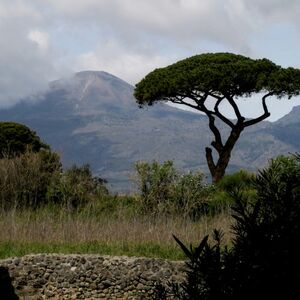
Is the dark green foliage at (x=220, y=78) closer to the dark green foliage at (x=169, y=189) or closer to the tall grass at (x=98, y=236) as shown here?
the dark green foliage at (x=169, y=189)

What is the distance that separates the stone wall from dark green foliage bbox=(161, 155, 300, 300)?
9758 millimetres

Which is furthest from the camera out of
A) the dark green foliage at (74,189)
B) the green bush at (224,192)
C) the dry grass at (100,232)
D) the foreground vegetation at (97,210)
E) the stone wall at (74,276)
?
the dark green foliage at (74,189)

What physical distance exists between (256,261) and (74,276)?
10297 millimetres

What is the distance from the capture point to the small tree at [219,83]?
102 ft

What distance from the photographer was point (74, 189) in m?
20.2

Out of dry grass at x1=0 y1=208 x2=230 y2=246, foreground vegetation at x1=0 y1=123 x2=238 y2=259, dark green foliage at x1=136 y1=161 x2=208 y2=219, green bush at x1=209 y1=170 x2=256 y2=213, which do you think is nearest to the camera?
foreground vegetation at x1=0 y1=123 x2=238 y2=259

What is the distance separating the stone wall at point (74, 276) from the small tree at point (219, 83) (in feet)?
60.5

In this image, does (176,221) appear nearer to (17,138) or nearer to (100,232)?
(100,232)

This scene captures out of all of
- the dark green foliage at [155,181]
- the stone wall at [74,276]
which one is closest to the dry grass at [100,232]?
the stone wall at [74,276]

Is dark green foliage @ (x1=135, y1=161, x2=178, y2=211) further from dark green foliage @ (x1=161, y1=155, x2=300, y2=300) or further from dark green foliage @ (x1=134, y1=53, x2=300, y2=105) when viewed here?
dark green foliage @ (x1=161, y1=155, x2=300, y2=300)

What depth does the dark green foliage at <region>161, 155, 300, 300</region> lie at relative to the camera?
6.35 ft

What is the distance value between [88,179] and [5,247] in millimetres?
8556

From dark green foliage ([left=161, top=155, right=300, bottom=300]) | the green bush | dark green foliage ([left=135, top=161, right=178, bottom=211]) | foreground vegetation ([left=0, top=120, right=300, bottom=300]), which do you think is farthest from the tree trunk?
dark green foliage ([left=161, top=155, right=300, bottom=300])

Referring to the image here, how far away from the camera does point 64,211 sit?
1644 centimetres
